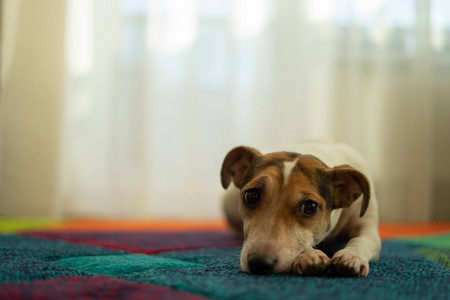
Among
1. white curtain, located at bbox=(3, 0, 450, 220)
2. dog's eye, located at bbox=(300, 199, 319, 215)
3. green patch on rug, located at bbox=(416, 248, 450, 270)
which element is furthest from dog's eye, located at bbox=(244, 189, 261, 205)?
white curtain, located at bbox=(3, 0, 450, 220)

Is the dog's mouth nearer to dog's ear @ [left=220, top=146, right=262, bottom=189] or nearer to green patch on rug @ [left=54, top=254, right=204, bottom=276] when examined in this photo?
green patch on rug @ [left=54, top=254, right=204, bottom=276]

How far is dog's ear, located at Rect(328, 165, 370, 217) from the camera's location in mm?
1604

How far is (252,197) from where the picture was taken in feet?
4.96

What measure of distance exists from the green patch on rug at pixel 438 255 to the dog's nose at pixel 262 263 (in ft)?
2.61

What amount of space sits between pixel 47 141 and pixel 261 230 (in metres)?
3.91

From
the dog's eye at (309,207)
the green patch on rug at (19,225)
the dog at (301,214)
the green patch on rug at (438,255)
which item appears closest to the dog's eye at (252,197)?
the dog at (301,214)

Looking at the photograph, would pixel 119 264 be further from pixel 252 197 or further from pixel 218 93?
pixel 218 93

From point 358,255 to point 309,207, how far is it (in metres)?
0.21

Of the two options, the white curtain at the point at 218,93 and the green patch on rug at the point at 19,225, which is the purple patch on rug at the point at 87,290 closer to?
the green patch on rug at the point at 19,225

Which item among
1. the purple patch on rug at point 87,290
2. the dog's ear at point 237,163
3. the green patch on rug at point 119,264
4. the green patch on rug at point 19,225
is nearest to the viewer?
the purple patch on rug at point 87,290

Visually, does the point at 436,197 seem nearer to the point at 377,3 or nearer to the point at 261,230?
the point at 377,3

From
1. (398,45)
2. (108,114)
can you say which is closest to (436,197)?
(398,45)

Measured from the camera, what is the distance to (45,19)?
15.8ft

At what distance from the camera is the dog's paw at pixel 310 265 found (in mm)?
1339
